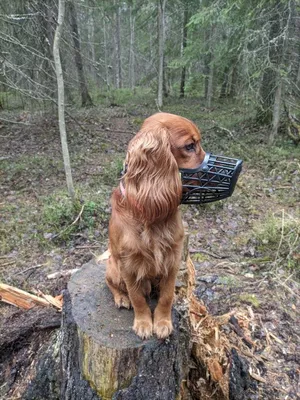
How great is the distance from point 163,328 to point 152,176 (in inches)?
43.1

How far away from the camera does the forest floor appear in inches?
137

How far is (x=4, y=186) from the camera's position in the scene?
761 cm

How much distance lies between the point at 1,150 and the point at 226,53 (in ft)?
27.7

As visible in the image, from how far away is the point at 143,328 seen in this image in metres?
2.41

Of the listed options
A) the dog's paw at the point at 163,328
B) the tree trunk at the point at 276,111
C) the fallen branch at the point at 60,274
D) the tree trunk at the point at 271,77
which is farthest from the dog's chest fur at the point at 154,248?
the tree trunk at the point at 276,111

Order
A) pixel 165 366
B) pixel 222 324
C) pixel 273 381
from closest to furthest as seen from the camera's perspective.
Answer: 1. pixel 165 366
2. pixel 273 381
3. pixel 222 324

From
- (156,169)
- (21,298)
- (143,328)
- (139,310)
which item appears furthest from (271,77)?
(143,328)

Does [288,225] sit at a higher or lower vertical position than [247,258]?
higher

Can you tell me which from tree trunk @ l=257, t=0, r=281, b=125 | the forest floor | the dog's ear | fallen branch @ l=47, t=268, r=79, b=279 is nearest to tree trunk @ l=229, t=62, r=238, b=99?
tree trunk @ l=257, t=0, r=281, b=125

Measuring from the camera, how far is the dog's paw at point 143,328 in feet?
7.84

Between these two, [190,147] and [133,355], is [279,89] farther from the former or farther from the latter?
[133,355]

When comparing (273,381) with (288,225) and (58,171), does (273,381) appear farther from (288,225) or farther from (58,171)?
(58,171)

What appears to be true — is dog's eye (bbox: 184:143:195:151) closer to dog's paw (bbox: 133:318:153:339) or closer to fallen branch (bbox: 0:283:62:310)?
dog's paw (bbox: 133:318:153:339)

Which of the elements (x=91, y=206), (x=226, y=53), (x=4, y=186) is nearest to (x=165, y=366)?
(x=91, y=206)
